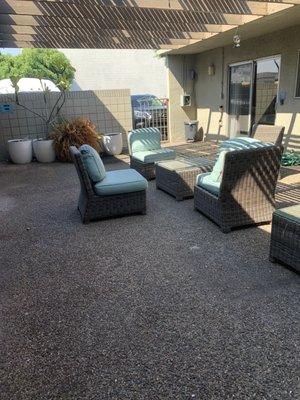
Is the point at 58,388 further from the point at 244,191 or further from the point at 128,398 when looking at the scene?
the point at 244,191

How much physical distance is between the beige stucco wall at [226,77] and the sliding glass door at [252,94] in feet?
0.57

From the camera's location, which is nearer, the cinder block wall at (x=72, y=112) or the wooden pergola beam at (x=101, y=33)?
the wooden pergola beam at (x=101, y=33)

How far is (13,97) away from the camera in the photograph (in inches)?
279

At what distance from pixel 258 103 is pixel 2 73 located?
15.8m

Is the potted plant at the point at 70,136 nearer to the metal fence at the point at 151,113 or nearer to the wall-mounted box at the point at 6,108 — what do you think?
the wall-mounted box at the point at 6,108

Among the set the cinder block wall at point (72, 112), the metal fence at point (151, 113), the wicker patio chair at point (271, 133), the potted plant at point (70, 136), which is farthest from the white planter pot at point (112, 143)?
the wicker patio chair at point (271, 133)

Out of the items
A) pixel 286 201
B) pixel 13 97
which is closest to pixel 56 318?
Result: pixel 286 201

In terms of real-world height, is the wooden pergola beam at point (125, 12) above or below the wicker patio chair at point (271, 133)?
above

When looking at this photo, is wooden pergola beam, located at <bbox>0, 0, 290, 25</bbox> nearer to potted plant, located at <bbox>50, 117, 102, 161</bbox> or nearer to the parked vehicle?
potted plant, located at <bbox>50, 117, 102, 161</bbox>

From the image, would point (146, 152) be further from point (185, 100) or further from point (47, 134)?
point (185, 100)

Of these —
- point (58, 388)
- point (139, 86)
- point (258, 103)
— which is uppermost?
point (139, 86)

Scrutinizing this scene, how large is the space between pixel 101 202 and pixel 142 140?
2.29m

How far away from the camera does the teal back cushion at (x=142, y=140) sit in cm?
539

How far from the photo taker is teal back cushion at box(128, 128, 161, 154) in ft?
17.7
